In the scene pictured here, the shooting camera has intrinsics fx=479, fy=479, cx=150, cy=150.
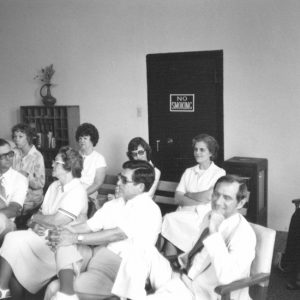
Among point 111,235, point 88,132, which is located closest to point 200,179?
point 88,132

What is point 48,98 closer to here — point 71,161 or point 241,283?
point 71,161

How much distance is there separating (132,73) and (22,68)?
7.28ft

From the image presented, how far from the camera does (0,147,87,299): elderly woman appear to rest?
137 inches

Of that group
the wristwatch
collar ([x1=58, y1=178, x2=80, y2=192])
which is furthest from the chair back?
collar ([x1=58, y1=178, x2=80, y2=192])

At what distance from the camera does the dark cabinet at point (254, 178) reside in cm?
569

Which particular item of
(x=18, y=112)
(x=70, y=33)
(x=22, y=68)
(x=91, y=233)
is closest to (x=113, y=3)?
(x=70, y=33)

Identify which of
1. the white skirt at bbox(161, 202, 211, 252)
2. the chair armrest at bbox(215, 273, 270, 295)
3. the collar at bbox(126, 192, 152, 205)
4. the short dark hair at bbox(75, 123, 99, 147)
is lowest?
the white skirt at bbox(161, 202, 211, 252)

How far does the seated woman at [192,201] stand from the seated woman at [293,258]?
818 mm

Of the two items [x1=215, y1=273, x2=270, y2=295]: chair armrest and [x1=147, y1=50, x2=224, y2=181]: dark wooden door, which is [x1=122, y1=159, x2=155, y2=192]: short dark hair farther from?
[x1=147, y1=50, x2=224, y2=181]: dark wooden door

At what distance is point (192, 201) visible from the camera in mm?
4840

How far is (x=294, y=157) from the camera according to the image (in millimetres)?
5957

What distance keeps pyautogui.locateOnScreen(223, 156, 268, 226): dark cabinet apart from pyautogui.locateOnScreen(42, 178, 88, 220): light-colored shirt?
2.61 meters

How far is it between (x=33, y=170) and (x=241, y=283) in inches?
127

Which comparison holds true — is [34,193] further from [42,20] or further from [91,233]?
[42,20]
